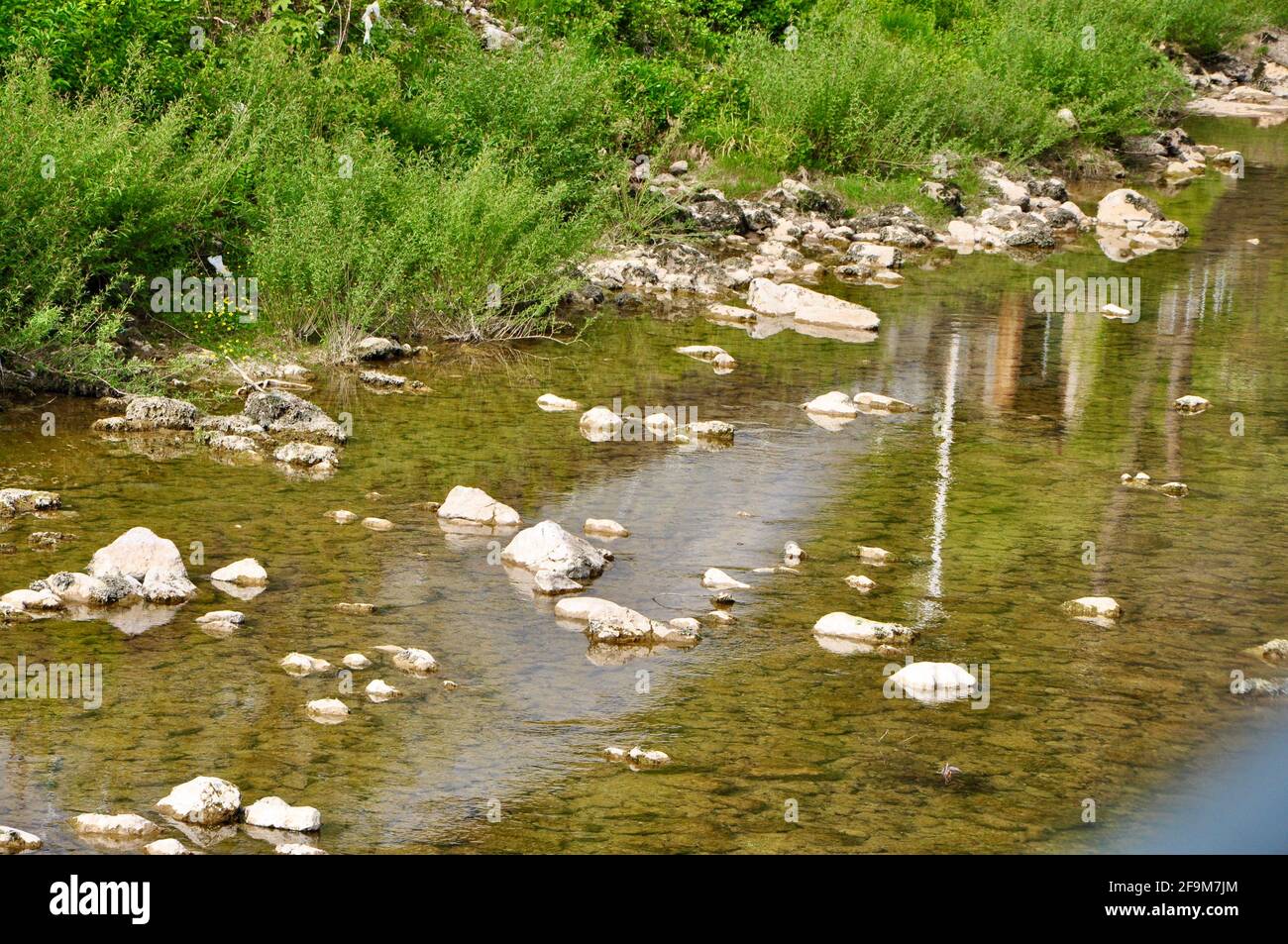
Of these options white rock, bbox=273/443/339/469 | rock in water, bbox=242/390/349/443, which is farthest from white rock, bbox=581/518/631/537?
rock in water, bbox=242/390/349/443

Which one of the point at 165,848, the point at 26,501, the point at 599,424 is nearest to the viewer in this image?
the point at 165,848

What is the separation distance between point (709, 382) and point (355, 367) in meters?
2.92

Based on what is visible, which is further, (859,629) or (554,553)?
(554,553)

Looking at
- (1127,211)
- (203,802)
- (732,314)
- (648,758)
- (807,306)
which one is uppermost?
(1127,211)

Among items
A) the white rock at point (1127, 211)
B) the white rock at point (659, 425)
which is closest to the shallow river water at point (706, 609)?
the white rock at point (659, 425)

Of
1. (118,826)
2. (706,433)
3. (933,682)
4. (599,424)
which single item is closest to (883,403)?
(706,433)

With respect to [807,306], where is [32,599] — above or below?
below

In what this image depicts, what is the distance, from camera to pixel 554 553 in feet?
26.6

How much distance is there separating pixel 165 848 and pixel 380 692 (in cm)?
157

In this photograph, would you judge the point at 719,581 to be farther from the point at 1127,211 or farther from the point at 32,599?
the point at 1127,211

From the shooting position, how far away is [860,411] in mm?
11812

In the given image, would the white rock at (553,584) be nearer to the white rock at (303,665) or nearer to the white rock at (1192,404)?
the white rock at (303,665)

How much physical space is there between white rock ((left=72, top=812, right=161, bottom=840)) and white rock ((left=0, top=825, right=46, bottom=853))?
0.53 ft

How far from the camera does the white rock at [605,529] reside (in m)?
8.82
